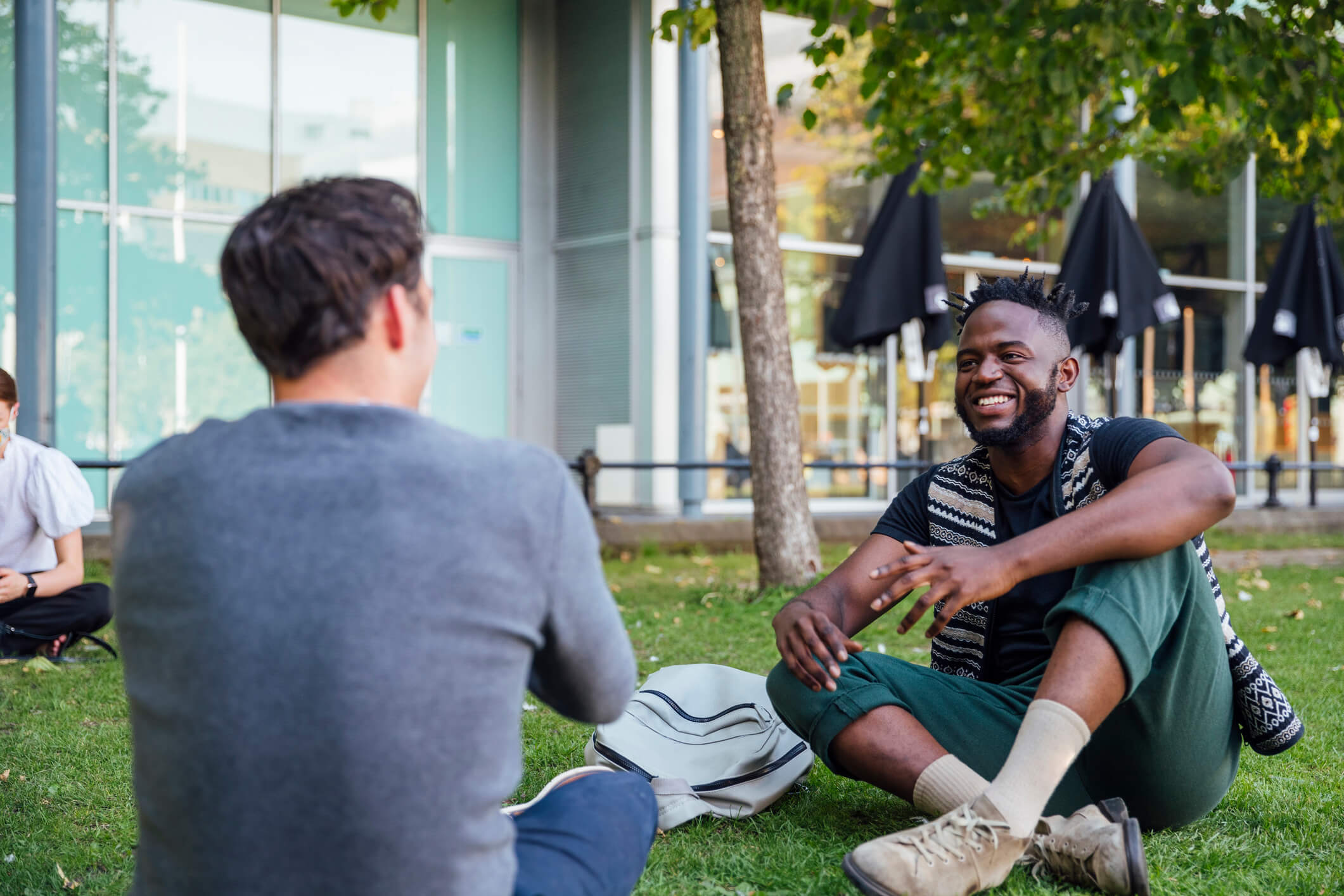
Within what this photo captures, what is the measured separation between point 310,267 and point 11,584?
171 inches

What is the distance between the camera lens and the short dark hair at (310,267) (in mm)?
1521

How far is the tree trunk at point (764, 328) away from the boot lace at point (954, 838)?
487 cm

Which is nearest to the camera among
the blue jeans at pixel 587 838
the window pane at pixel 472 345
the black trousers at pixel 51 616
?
the blue jeans at pixel 587 838

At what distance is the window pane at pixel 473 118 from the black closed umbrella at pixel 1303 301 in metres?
8.11

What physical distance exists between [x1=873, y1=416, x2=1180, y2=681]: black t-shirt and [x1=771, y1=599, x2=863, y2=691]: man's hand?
44 centimetres

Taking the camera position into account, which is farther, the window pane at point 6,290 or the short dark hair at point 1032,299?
the window pane at point 6,290

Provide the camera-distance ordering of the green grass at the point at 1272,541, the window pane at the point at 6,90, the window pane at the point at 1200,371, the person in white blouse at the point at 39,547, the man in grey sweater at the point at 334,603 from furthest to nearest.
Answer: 1. the window pane at the point at 1200,371
2. the green grass at the point at 1272,541
3. the window pane at the point at 6,90
4. the person in white blouse at the point at 39,547
5. the man in grey sweater at the point at 334,603

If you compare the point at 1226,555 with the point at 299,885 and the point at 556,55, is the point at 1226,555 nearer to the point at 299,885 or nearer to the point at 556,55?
the point at 556,55

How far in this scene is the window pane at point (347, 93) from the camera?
1159cm

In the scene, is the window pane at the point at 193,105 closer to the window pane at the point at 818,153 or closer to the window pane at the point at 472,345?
the window pane at the point at 472,345

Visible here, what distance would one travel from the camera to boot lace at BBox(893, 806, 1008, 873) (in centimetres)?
235

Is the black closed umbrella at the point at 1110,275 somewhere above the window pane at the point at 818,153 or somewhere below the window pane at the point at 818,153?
below

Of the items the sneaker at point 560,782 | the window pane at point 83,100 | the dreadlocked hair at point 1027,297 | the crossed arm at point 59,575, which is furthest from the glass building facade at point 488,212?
the sneaker at point 560,782

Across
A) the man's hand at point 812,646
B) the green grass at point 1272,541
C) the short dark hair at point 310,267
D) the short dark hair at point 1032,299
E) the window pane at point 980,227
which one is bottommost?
the green grass at point 1272,541
